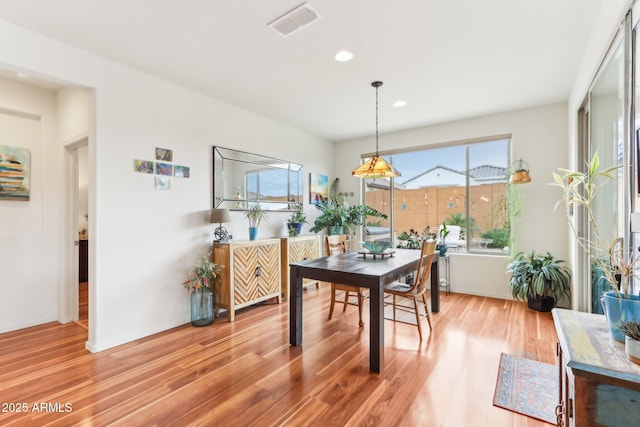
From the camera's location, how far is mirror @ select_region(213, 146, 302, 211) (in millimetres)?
3879

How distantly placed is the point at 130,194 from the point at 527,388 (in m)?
3.73

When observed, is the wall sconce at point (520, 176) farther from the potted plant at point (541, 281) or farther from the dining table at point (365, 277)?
the dining table at point (365, 277)

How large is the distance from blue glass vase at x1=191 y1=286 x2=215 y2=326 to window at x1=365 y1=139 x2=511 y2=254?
10.7 ft

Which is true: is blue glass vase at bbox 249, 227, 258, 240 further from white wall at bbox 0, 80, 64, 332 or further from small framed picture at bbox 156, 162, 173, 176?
white wall at bbox 0, 80, 64, 332

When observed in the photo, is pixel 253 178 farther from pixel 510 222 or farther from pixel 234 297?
pixel 510 222

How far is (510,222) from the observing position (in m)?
4.37

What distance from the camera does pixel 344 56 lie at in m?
2.81

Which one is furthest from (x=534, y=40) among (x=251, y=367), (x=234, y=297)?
(x=234, y=297)

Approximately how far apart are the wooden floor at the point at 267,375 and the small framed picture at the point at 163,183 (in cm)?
154

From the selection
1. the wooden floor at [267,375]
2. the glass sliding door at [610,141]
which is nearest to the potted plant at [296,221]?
the wooden floor at [267,375]

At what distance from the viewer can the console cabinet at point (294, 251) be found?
4.41 metres

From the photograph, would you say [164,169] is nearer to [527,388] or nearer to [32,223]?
[32,223]

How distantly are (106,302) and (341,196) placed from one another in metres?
3.96

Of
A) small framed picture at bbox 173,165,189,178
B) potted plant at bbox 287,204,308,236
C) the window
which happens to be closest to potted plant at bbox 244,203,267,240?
potted plant at bbox 287,204,308,236
